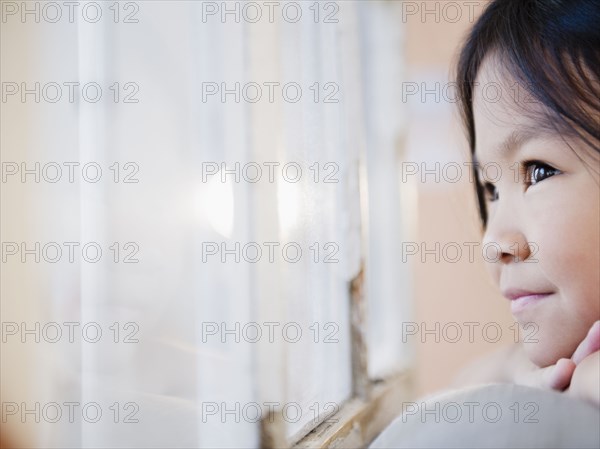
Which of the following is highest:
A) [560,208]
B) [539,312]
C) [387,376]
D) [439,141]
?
[439,141]

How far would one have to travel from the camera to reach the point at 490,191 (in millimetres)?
715

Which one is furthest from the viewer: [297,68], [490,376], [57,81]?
[490,376]

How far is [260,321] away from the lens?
55cm

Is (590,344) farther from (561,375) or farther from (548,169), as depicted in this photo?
(548,169)

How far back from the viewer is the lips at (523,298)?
62 cm

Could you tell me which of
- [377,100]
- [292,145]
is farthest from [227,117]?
[377,100]

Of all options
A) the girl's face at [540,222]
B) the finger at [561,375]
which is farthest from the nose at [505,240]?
the finger at [561,375]

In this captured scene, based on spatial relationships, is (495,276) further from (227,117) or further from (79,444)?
(79,444)

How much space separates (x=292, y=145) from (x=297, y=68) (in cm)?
8

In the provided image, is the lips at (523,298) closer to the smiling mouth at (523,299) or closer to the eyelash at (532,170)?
the smiling mouth at (523,299)

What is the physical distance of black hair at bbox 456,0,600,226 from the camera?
0.56 m

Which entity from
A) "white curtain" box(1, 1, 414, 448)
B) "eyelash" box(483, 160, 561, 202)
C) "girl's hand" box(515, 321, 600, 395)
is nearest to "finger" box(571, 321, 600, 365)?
"girl's hand" box(515, 321, 600, 395)

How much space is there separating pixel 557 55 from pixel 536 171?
0.11 meters

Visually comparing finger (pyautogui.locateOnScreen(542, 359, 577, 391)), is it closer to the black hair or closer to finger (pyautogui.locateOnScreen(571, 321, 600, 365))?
finger (pyautogui.locateOnScreen(571, 321, 600, 365))
